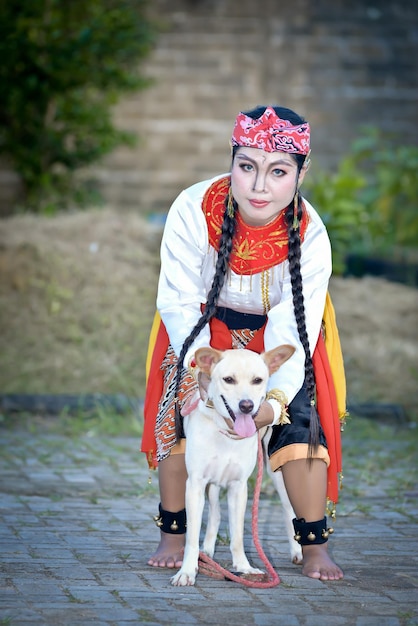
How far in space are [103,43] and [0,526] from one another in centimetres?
719

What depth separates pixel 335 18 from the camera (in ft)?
48.5

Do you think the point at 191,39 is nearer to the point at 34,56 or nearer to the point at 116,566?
the point at 34,56

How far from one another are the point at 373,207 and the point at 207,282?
9034mm

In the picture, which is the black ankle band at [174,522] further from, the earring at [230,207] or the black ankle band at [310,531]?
the earring at [230,207]

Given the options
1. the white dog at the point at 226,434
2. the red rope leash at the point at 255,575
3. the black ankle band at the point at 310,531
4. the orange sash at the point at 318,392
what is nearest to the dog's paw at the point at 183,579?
the white dog at the point at 226,434

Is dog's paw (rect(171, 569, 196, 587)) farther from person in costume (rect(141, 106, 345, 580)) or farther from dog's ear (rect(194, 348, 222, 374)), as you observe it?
dog's ear (rect(194, 348, 222, 374))

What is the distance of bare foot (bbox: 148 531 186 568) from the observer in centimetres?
432

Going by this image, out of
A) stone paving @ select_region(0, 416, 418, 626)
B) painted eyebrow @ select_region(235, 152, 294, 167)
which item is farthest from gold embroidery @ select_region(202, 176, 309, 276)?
stone paving @ select_region(0, 416, 418, 626)

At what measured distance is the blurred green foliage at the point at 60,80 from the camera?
11.0 meters

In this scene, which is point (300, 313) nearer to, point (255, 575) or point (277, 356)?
point (277, 356)

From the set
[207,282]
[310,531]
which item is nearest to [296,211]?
[207,282]

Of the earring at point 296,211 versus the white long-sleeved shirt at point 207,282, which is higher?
the earring at point 296,211

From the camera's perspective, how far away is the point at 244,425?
3.80 meters

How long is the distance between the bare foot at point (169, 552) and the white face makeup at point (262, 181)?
1332 mm
